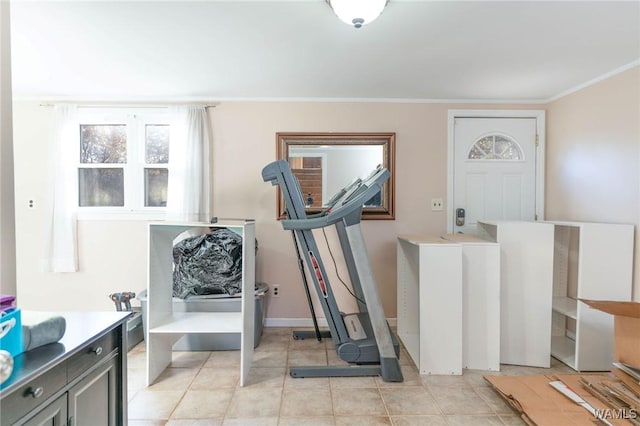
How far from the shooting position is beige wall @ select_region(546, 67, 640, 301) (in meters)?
2.29

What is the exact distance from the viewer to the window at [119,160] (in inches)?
124

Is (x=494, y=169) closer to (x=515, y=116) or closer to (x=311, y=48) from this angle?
(x=515, y=116)

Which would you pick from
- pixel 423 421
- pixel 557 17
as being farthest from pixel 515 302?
pixel 557 17

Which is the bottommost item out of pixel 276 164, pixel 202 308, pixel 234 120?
pixel 202 308

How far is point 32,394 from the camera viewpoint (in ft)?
3.14

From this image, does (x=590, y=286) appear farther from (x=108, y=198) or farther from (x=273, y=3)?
(x=108, y=198)

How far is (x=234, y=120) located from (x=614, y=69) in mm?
3247

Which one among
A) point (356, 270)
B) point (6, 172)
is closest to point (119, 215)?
point (6, 172)

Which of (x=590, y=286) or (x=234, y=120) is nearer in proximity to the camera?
(x=590, y=286)

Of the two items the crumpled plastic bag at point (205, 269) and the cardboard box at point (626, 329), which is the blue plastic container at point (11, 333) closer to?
the crumpled plastic bag at point (205, 269)

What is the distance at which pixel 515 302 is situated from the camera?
2.40 metres

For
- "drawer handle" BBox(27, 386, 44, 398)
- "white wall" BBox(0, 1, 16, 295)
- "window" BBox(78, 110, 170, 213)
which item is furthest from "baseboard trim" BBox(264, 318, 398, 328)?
"drawer handle" BBox(27, 386, 44, 398)

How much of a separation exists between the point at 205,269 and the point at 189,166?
1041mm

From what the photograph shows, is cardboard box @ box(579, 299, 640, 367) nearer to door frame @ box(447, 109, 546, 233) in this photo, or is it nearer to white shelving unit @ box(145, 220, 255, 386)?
door frame @ box(447, 109, 546, 233)
